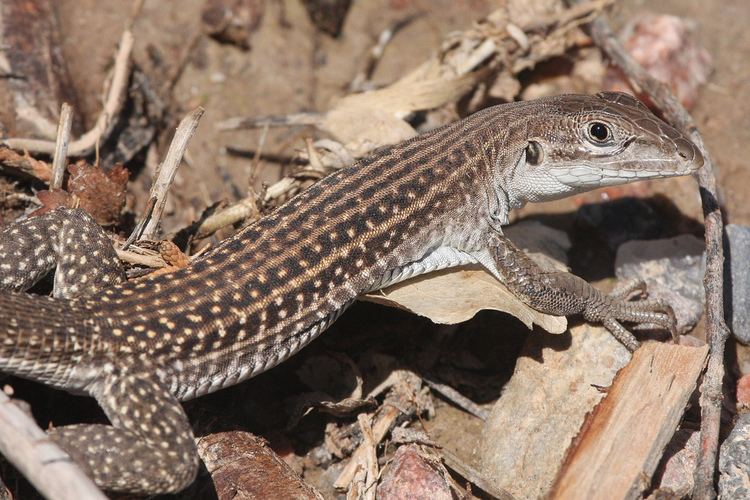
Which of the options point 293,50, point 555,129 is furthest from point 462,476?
point 293,50

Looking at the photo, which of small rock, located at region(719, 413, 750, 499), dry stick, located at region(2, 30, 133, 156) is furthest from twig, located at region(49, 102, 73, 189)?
small rock, located at region(719, 413, 750, 499)

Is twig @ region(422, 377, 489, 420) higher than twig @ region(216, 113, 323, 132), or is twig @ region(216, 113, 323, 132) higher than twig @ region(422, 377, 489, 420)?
twig @ region(216, 113, 323, 132)

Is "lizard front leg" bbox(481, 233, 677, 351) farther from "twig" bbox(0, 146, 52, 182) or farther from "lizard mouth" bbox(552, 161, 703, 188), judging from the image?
"twig" bbox(0, 146, 52, 182)

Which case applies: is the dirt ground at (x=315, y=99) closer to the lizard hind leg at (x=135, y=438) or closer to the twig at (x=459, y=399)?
the twig at (x=459, y=399)

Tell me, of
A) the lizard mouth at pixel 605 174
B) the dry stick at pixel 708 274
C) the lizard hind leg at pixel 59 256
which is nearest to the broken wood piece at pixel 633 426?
the dry stick at pixel 708 274

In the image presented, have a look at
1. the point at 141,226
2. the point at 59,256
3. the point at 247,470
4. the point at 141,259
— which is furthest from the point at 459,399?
the point at 59,256
